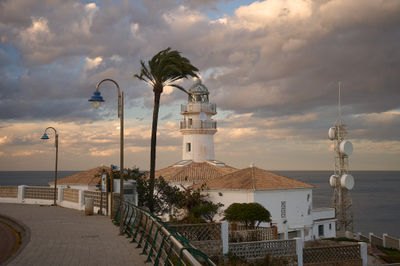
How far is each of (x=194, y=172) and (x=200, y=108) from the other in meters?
8.51

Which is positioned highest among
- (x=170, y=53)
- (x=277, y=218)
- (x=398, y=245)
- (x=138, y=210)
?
(x=170, y=53)

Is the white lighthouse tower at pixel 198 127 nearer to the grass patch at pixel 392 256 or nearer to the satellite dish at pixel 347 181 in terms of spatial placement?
the satellite dish at pixel 347 181

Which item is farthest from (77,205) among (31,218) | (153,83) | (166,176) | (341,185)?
(341,185)

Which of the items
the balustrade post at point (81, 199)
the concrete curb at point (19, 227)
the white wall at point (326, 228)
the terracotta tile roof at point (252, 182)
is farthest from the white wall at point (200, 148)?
the concrete curb at point (19, 227)

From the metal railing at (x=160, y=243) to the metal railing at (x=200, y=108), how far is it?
33039 millimetres

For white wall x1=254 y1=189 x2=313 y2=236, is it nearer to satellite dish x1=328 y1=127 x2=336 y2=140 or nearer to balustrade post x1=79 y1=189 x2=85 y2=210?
balustrade post x1=79 y1=189 x2=85 y2=210

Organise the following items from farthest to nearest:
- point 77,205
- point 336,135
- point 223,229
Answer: point 336,135 → point 77,205 → point 223,229

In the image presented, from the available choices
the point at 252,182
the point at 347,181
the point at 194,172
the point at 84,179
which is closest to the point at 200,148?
the point at 194,172

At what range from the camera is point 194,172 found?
4900 centimetres

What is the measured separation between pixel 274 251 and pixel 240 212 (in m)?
8.31

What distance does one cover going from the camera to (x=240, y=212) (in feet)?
91.4

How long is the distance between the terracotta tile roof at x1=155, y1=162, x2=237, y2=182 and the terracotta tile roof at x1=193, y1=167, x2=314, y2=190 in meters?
6.58

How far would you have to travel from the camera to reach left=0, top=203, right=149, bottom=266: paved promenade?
37.4ft

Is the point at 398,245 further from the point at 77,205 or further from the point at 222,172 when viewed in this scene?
the point at 77,205
